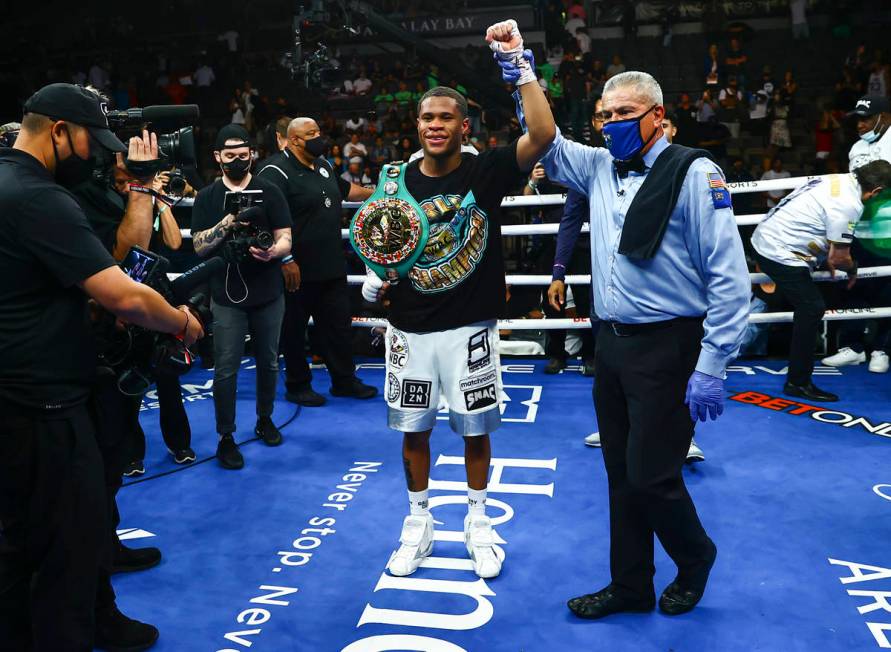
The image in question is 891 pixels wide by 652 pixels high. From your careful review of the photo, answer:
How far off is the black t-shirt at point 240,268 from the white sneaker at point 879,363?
393cm

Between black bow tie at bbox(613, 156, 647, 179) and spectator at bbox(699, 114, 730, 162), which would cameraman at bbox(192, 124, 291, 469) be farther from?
spectator at bbox(699, 114, 730, 162)

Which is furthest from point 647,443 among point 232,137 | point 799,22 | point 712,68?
point 799,22

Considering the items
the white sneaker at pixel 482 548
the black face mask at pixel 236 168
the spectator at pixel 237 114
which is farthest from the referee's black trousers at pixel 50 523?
the spectator at pixel 237 114

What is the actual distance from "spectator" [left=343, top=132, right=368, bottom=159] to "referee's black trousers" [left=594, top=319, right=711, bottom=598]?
33.2ft

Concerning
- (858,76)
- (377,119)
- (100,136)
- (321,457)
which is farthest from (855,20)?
(100,136)

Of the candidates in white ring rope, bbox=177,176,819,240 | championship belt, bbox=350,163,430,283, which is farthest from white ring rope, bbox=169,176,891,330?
championship belt, bbox=350,163,430,283

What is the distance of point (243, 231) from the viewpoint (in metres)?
3.84

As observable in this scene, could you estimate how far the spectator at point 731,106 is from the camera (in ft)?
40.7

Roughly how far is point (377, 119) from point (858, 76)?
787 centimetres

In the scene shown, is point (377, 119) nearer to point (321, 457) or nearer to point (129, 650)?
point (321, 457)

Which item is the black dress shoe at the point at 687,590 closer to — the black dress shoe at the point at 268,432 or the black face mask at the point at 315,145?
the black dress shoe at the point at 268,432

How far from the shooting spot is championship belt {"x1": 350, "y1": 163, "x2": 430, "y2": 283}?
2.75 m

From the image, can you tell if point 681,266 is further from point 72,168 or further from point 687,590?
point 72,168

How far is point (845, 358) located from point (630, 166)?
3679mm
